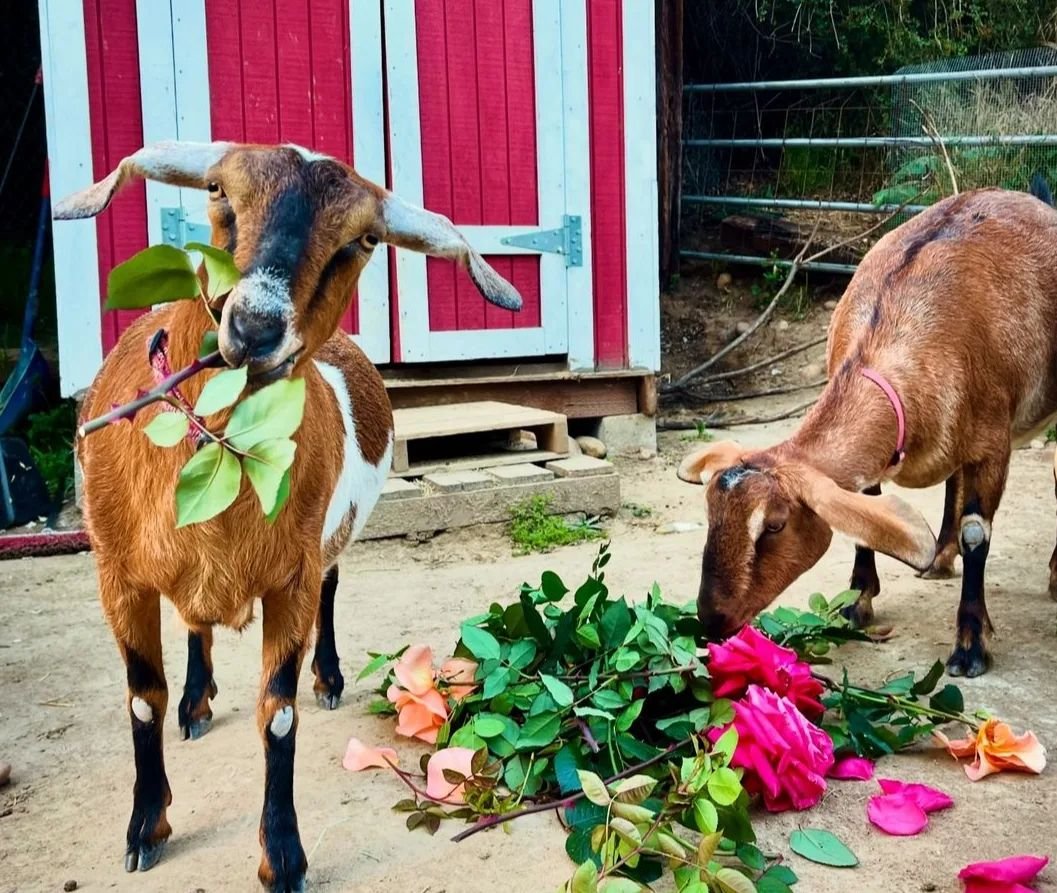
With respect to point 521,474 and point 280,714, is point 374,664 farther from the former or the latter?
point 521,474

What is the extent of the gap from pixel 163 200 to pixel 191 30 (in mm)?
921

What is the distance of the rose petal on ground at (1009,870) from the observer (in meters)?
2.34

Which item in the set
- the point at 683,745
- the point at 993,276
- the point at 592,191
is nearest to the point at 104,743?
the point at 683,745

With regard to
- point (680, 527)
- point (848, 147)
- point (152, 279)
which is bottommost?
point (680, 527)

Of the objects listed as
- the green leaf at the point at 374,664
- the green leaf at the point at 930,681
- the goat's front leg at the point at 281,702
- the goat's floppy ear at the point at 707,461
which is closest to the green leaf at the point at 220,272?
the goat's front leg at the point at 281,702

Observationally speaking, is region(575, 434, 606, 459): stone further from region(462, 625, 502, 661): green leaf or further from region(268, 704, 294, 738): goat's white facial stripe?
region(268, 704, 294, 738): goat's white facial stripe

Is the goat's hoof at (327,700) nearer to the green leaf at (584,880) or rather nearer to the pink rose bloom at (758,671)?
the pink rose bloom at (758,671)

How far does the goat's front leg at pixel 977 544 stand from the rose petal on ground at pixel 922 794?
107 centimetres

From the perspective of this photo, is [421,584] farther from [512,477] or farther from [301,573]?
[301,573]

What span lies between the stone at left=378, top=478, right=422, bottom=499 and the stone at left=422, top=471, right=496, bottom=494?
9 centimetres

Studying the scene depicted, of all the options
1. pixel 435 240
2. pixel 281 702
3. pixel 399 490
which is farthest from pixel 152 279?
pixel 399 490

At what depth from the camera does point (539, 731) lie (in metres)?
2.94

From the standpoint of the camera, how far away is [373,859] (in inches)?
104

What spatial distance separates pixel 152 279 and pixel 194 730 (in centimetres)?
189
